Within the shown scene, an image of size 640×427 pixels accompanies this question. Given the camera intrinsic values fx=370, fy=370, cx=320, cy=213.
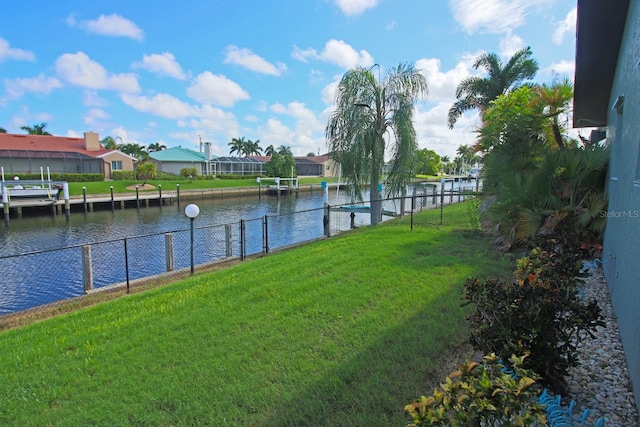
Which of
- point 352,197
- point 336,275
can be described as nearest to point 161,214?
point 352,197

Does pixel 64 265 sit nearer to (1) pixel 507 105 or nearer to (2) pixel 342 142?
(2) pixel 342 142

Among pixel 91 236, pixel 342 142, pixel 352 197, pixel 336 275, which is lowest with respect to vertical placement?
pixel 91 236

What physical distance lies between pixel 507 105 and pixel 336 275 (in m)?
6.71

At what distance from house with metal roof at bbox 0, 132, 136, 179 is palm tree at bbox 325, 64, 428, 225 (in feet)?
121

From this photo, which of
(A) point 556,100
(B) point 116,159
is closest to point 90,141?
(B) point 116,159

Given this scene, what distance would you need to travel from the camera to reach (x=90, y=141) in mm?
43312

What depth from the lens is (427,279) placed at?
19.1ft

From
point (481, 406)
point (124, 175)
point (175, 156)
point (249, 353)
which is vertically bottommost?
point (249, 353)

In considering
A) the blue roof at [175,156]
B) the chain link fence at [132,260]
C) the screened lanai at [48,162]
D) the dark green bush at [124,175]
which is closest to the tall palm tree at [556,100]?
the chain link fence at [132,260]

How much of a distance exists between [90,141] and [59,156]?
5284 mm

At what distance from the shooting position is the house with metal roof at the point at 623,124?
3007mm

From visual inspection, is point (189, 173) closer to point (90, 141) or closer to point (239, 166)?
point (90, 141)

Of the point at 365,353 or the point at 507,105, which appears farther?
the point at 507,105

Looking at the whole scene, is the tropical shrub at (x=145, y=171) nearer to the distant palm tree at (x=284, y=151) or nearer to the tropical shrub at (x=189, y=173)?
the tropical shrub at (x=189, y=173)
